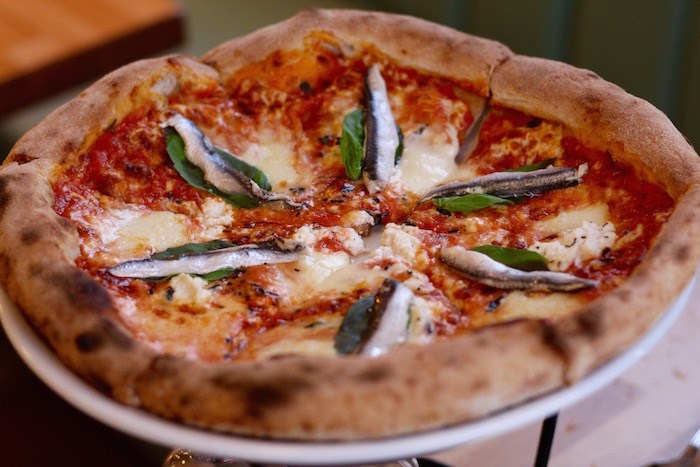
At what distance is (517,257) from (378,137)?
521 millimetres

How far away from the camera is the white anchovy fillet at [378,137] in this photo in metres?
1.91

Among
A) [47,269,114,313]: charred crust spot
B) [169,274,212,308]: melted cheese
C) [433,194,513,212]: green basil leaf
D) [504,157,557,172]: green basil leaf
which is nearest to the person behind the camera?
[47,269,114,313]: charred crust spot

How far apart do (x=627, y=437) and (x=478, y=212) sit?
631mm

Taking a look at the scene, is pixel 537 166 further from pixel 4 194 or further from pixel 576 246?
pixel 4 194

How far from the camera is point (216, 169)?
1901 mm

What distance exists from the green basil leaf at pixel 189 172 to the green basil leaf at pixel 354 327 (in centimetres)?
50

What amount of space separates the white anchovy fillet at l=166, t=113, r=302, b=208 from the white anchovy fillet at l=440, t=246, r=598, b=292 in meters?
0.41

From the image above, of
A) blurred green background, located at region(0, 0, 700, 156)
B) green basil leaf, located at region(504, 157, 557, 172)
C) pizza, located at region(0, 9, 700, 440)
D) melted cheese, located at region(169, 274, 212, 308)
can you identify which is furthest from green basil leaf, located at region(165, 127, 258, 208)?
blurred green background, located at region(0, 0, 700, 156)

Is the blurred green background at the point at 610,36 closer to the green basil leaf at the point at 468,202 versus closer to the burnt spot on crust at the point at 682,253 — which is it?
the green basil leaf at the point at 468,202

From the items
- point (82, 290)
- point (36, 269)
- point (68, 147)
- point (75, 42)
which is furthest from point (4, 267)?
point (75, 42)

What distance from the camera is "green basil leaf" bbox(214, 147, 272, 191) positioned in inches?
76.1

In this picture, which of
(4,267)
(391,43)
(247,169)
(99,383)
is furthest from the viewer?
(391,43)

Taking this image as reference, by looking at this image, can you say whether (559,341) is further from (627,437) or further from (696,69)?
(696,69)

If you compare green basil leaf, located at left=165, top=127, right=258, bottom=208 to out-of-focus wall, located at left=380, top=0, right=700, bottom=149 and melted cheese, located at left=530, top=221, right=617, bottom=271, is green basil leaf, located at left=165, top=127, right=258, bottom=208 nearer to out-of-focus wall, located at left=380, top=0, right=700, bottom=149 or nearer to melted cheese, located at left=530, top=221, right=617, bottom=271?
melted cheese, located at left=530, top=221, right=617, bottom=271
